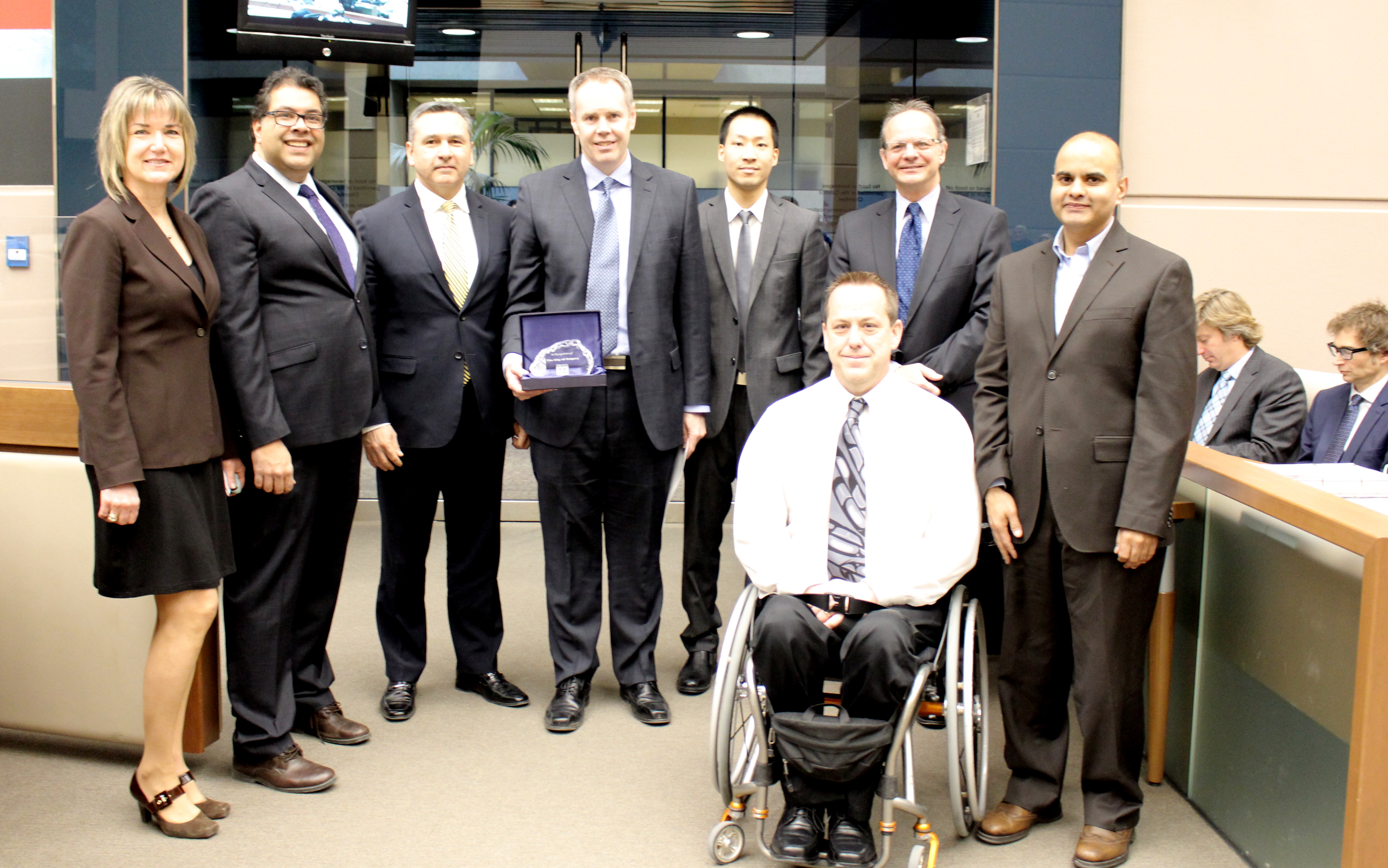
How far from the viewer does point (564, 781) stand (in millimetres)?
3256

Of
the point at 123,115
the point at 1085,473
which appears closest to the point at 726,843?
the point at 1085,473

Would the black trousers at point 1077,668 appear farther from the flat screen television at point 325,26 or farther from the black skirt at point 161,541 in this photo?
the flat screen television at point 325,26

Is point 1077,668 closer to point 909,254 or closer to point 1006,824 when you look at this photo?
point 1006,824

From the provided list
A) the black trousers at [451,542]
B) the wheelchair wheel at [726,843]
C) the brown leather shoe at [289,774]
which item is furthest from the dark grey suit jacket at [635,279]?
the wheelchair wheel at [726,843]

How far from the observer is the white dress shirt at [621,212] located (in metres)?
3.58

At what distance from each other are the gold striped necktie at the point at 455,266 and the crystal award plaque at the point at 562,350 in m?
0.33

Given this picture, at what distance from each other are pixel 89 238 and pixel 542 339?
1208 mm

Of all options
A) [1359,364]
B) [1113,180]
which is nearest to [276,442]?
[1113,180]

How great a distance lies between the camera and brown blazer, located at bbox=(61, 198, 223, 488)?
8.61 feet

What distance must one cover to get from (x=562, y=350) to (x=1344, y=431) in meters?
2.93

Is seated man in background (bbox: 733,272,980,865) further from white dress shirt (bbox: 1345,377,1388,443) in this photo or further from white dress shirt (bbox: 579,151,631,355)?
white dress shirt (bbox: 1345,377,1388,443)

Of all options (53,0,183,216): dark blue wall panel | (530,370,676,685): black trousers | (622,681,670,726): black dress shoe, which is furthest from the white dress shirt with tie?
(53,0,183,216): dark blue wall panel

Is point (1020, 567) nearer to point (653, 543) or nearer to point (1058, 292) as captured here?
point (1058, 292)

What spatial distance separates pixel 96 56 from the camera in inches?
229
